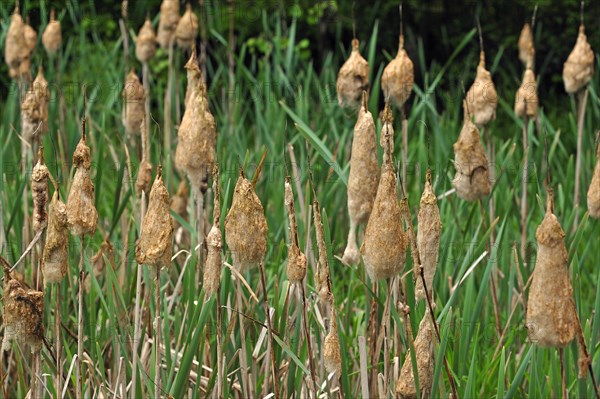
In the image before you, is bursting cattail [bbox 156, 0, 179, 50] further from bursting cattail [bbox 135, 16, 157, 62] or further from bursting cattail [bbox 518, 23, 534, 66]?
bursting cattail [bbox 518, 23, 534, 66]

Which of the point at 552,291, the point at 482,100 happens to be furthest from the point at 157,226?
the point at 482,100

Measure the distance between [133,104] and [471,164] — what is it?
0.85 meters

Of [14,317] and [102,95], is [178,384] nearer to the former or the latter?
[14,317]

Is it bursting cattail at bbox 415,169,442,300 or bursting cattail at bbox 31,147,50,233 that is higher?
bursting cattail at bbox 31,147,50,233

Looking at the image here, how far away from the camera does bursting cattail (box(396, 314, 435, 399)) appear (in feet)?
4.08

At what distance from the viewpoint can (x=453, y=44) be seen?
480 centimetres

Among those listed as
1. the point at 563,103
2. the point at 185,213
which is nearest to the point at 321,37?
the point at 563,103

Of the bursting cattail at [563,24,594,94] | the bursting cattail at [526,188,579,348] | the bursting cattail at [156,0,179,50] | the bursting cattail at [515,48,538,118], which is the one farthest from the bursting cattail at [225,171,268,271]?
the bursting cattail at [156,0,179,50]

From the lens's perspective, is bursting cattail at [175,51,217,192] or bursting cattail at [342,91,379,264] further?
bursting cattail at [175,51,217,192]

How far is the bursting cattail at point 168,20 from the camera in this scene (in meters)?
2.55

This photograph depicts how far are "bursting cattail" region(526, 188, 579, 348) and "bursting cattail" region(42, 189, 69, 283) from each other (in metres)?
0.64

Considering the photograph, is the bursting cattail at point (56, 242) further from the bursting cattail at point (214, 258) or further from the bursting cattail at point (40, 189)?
the bursting cattail at point (214, 258)

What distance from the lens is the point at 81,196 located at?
128 centimetres

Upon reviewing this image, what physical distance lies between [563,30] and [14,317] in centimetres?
401
